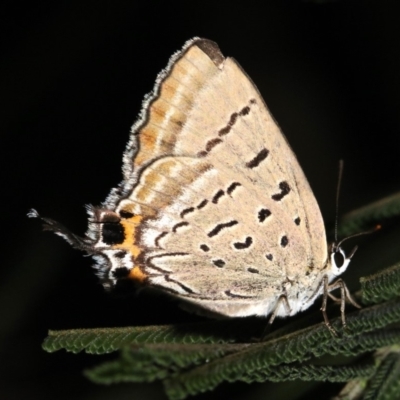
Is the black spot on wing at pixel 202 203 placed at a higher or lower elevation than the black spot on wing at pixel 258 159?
lower

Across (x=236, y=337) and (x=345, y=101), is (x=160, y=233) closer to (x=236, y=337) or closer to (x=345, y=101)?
(x=236, y=337)

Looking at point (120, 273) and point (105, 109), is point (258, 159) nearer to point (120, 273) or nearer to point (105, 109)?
point (120, 273)

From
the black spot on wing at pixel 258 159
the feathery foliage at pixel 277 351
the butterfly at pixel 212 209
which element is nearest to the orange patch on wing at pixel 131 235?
the butterfly at pixel 212 209

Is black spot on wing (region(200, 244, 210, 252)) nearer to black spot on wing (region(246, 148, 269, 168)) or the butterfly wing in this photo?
the butterfly wing

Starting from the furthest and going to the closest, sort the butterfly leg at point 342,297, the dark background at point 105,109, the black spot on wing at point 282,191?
the dark background at point 105,109 → the black spot on wing at point 282,191 → the butterfly leg at point 342,297

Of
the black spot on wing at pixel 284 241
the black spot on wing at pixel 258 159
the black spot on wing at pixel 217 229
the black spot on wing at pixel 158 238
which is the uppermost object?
the black spot on wing at pixel 258 159

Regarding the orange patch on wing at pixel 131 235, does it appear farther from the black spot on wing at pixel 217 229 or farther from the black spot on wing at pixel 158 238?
the black spot on wing at pixel 217 229
